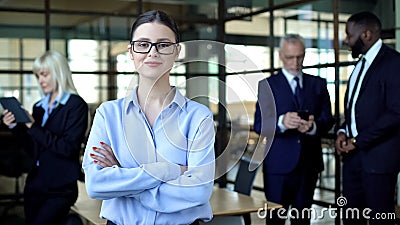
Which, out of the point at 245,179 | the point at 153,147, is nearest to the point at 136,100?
the point at 153,147

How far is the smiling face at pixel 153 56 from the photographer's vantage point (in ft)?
5.49

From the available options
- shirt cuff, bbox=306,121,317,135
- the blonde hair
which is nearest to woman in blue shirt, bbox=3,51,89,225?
the blonde hair

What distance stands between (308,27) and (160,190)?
136 inches

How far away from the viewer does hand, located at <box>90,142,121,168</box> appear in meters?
1.73

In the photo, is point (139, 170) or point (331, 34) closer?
point (139, 170)

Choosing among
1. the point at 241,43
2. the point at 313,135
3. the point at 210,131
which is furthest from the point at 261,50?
the point at 210,131

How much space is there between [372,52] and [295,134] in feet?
2.52

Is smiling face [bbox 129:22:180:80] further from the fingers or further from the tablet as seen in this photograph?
the fingers

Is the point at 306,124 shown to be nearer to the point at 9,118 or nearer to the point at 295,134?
the point at 295,134

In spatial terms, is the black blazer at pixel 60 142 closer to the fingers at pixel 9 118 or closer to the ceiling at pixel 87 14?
the fingers at pixel 9 118

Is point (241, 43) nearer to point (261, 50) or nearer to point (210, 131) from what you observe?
point (261, 50)

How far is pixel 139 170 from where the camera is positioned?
1700 mm

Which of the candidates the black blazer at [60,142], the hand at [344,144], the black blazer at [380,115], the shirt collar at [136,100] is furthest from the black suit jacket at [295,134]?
the shirt collar at [136,100]

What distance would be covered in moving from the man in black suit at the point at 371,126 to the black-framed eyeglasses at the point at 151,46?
2.08 metres
